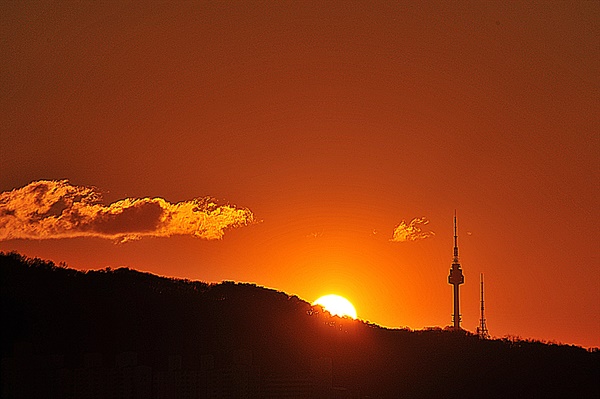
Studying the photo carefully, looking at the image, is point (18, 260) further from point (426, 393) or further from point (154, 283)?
point (426, 393)

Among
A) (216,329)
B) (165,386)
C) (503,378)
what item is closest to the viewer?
(165,386)

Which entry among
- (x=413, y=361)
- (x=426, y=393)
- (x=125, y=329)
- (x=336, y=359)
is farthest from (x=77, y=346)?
(x=413, y=361)

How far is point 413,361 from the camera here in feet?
149

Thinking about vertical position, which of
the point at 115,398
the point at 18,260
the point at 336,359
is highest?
the point at 18,260

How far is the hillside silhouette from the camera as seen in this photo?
26922 millimetres

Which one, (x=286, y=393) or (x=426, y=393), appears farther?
(x=426, y=393)

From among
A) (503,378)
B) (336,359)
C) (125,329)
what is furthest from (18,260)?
(503,378)

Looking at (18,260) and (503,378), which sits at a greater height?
(18,260)

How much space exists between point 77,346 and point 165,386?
515 centimetres

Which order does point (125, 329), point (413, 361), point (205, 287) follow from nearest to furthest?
point (125, 329), point (413, 361), point (205, 287)

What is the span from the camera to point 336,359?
134ft

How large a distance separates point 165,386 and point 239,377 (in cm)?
299

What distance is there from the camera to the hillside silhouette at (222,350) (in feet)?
88.3

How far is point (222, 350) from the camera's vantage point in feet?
113
